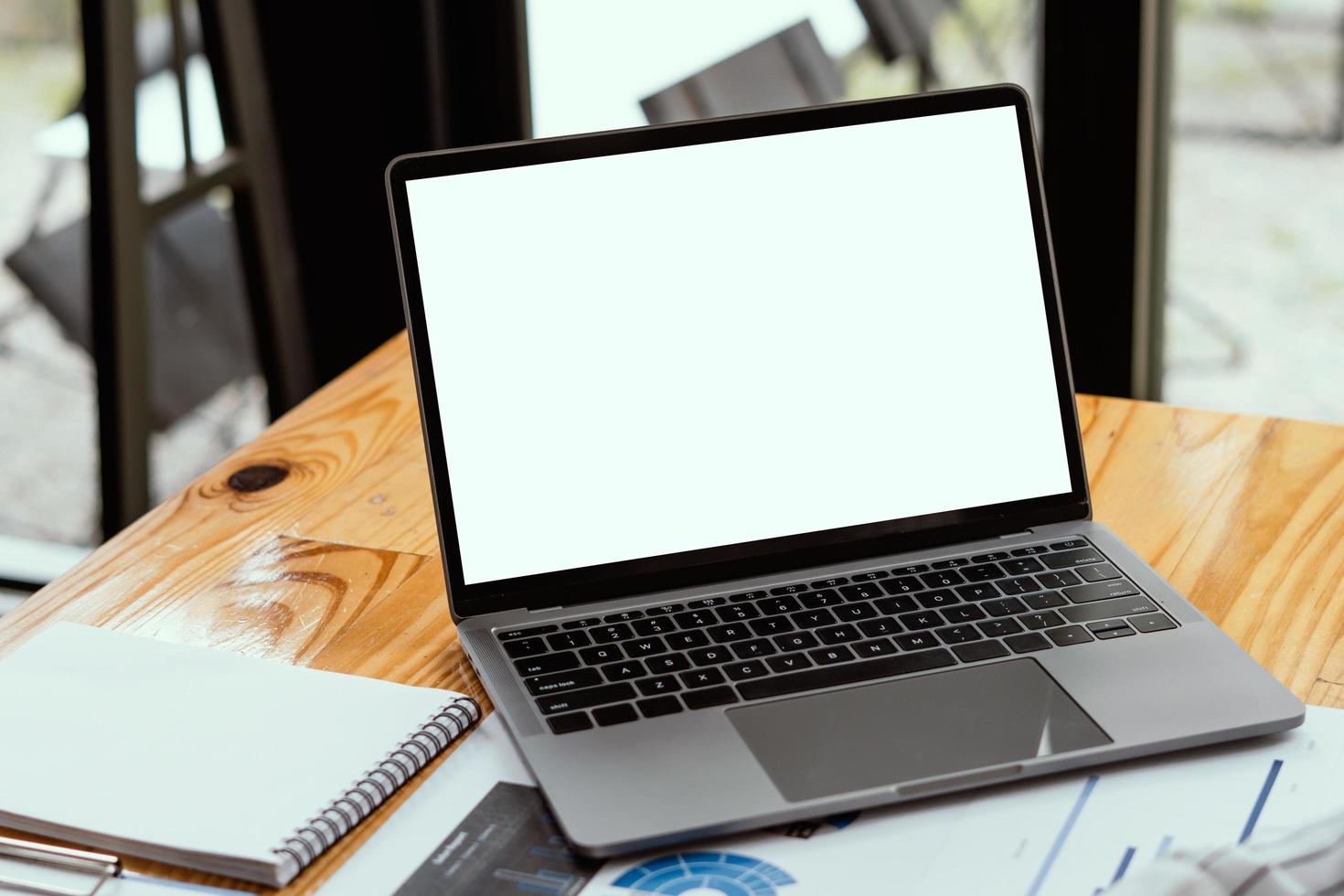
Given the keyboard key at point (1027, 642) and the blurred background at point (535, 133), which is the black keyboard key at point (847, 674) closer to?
the keyboard key at point (1027, 642)

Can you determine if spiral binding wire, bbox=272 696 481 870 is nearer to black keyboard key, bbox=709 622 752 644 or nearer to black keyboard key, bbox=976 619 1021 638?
black keyboard key, bbox=709 622 752 644

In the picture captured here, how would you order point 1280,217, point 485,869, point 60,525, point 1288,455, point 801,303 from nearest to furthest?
1. point 485,869
2. point 801,303
3. point 1288,455
4. point 1280,217
5. point 60,525

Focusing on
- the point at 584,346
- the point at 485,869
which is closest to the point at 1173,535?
the point at 584,346

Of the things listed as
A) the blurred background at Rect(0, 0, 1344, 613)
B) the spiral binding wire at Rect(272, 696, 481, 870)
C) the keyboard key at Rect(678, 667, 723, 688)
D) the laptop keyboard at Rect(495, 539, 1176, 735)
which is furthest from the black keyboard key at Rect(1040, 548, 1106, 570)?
the blurred background at Rect(0, 0, 1344, 613)

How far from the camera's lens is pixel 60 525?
2.10 metres

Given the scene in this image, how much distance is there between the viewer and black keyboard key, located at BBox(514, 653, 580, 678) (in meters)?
0.71

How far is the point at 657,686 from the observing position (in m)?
0.70

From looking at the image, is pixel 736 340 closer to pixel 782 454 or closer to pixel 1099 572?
pixel 782 454

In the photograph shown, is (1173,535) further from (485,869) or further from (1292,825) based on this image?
(485,869)

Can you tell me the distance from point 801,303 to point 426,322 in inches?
8.2

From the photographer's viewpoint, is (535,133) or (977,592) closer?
(977,592)

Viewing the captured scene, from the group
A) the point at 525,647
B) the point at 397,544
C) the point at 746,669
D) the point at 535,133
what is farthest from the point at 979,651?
the point at 535,133

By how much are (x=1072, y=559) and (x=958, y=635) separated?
0.35 feet

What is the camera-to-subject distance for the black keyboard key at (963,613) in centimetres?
75
